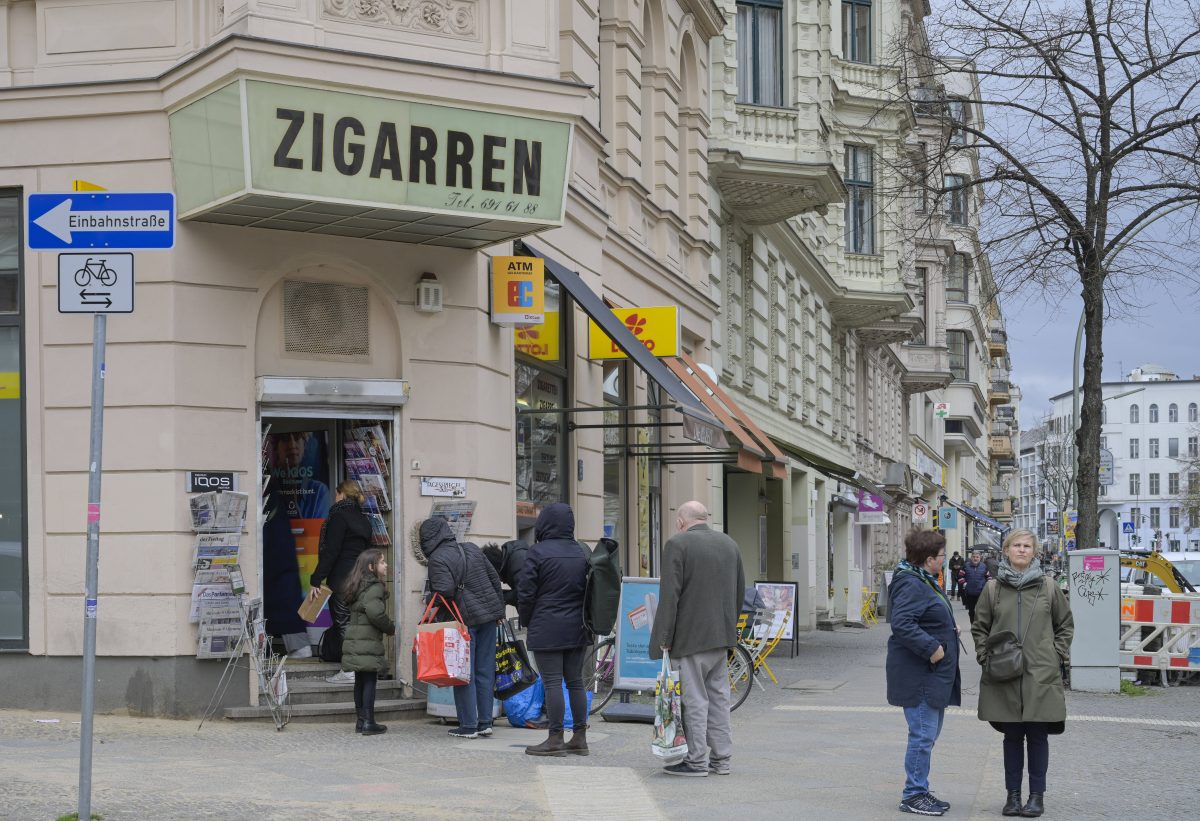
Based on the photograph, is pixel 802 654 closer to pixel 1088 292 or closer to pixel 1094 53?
pixel 1088 292

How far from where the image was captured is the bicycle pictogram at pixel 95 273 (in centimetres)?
802

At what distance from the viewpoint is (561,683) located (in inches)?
441

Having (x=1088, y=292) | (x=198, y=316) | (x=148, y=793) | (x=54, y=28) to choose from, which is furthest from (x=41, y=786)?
(x=1088, y=292)

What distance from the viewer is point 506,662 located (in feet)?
40.7

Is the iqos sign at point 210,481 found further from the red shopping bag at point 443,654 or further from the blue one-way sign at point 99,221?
the blue one-way sign at point 99,221

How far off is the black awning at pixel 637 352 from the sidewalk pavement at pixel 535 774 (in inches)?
116

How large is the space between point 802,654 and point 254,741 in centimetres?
1418

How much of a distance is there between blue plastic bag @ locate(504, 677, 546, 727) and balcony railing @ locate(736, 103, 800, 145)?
14.5 m

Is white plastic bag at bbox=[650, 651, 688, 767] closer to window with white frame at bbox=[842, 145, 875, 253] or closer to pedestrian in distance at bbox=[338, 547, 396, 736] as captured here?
pedestrian in distance at bbox=[338, 547, 396, 736]

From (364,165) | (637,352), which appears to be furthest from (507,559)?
(637,352)

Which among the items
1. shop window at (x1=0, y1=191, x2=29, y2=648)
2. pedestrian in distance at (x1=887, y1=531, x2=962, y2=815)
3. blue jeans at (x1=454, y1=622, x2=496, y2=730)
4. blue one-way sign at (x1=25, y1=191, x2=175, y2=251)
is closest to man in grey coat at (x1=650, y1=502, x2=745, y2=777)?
pedestrian in distance at (x1=887, y1=531, x2=962, y2=815)

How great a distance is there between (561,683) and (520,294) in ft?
13.8

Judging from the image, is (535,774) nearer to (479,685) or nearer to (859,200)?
(479,685)

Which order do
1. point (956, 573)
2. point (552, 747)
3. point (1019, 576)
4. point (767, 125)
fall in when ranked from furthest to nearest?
point (956, 573) → point (767, 125) → point (552, 747) → point (1019, 576)
